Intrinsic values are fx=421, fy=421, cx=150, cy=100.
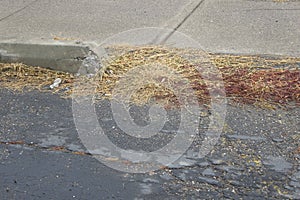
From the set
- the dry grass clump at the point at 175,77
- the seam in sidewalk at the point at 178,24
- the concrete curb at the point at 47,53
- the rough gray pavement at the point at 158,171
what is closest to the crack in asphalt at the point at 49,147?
the rough gray pavement at the point at 158,171

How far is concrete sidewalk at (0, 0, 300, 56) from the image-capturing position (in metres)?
4.99

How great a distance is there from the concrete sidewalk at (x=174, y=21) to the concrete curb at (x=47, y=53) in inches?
9.7

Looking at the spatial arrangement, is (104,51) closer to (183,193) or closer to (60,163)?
(60,163)

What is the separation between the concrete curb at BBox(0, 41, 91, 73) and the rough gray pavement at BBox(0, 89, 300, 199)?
0.90 meters

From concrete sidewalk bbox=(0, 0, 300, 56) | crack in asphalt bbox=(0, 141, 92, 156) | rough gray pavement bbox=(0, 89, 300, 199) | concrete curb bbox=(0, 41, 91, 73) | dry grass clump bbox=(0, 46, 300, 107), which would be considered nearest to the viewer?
rough gray pavement bbox=(0, 89, 300, 199)

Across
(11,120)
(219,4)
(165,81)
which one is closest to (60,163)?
(11,120)

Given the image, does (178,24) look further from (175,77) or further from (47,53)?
(47,53)

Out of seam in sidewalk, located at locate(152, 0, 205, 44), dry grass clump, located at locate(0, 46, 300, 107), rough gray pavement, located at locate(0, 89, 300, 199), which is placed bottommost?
rough gray pavement, located at locate(0, 89, 300, 199)

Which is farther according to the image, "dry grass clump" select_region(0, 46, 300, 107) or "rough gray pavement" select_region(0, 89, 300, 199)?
"dry grass clump" select_region(0, 46, 300, 107)

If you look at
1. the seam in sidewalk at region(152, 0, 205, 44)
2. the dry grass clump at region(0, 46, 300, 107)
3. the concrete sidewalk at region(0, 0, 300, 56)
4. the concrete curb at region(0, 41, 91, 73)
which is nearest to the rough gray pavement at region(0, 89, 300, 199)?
the dry grass clump at region(0, 46, 300, 107)

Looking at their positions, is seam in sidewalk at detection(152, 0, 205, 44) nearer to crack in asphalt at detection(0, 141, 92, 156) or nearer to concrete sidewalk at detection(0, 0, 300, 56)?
concrete sidewalk at detection(0, 0, 300, 56)

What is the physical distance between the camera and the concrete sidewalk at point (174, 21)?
4992 mm

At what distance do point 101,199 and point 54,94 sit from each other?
1.59 m

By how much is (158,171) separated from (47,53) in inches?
83.8
